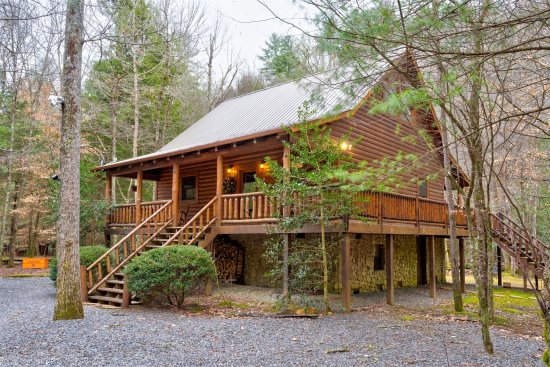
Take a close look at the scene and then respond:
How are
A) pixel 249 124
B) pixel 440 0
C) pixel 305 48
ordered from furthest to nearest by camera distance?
pixel 249 124
pixel 305 48
pixel 440 0

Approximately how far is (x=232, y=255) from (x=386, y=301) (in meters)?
5.46

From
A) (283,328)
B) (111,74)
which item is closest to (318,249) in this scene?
(283,328)

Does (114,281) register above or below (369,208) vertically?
below

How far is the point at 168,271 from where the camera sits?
8867mm

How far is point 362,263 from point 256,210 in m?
4.30

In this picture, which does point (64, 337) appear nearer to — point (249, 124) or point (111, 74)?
point (249, 124)

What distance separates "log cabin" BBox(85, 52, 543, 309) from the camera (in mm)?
10375

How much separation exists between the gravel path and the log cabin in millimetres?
1720

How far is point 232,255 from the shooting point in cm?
1455

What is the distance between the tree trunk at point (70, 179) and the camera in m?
7.63

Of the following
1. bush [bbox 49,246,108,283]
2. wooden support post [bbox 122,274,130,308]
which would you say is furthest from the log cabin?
bush [bbox 49,246,108,283]

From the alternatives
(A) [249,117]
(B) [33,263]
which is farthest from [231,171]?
(B) [33,263]

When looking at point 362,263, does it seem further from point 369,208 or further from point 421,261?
point 421,261

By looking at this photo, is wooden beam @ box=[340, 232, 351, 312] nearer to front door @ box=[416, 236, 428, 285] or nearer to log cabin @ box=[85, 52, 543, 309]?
log cabin @ box=[85, 52, 543, 309]
